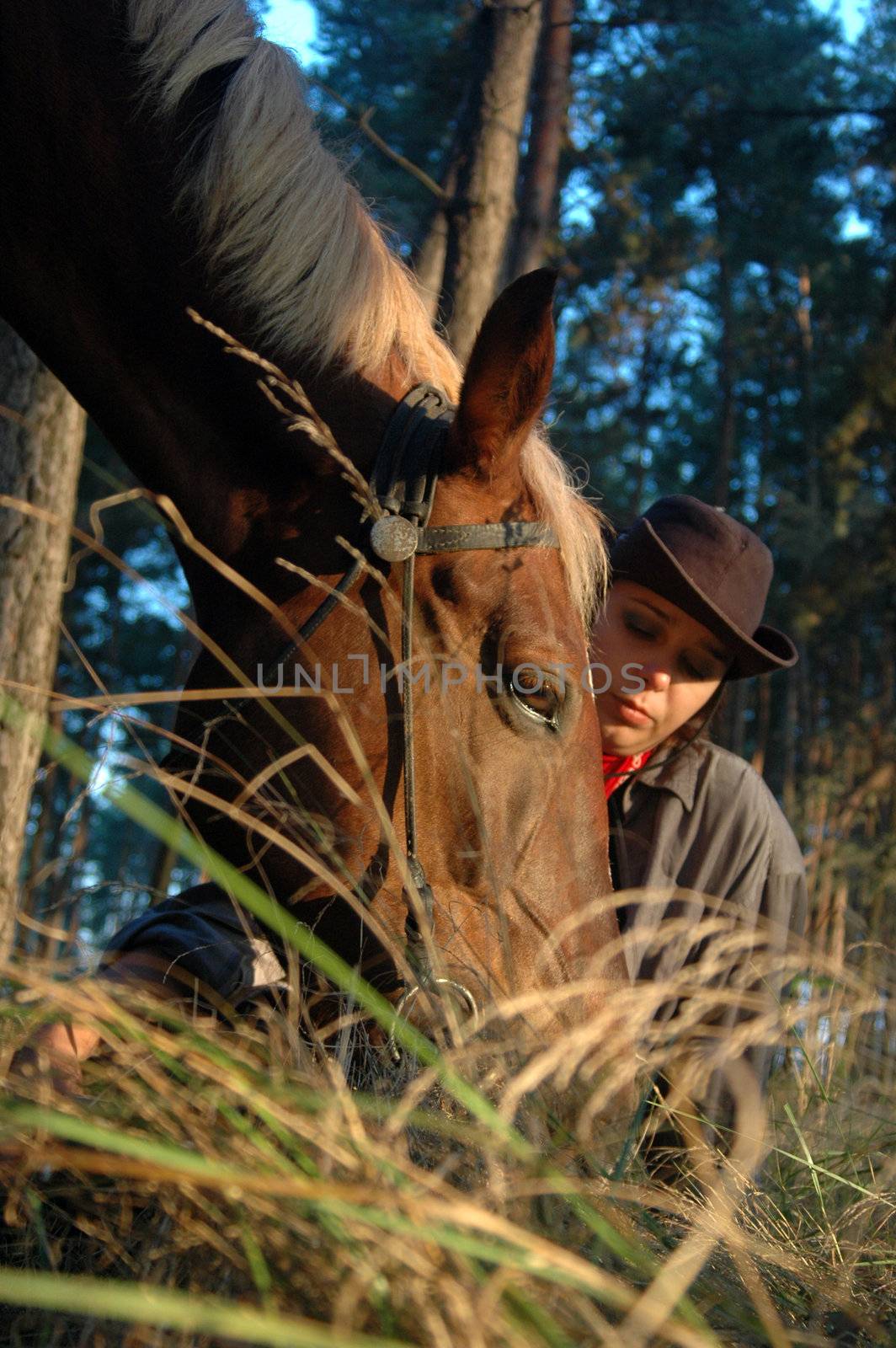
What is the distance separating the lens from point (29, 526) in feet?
12.7

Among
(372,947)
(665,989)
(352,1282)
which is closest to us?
(352,1282)

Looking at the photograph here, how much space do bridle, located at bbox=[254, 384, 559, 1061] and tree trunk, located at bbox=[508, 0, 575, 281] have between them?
4.76 m

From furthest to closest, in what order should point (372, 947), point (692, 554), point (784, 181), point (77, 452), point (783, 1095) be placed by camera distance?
1. point (784, 181)
2. point (77, 452)
3. point (783, 1095)
4. point (692, 554)
5. point (372, 947)

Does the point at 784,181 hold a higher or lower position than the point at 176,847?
higher

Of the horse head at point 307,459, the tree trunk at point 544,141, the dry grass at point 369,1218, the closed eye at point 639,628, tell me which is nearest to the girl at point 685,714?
the closed eye at point 639,628

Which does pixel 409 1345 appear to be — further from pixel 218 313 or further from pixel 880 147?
pixel 880 147

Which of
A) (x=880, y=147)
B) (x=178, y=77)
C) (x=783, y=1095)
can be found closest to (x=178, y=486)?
(x=178, y=77)

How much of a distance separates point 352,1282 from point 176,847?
0.65 m

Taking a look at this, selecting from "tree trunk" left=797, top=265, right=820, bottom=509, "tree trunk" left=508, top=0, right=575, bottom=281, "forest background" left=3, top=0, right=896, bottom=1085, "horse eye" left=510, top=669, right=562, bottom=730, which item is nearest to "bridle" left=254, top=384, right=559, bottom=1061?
"horse eye" left=510, top=669, right=562, bottom=730

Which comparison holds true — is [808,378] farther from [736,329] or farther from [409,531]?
[409,531]

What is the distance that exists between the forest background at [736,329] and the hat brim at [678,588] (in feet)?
19.5

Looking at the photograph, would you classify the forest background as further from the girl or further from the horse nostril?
the horse nostril

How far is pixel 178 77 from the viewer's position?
2.50 m

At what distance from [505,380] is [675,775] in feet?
4.67
